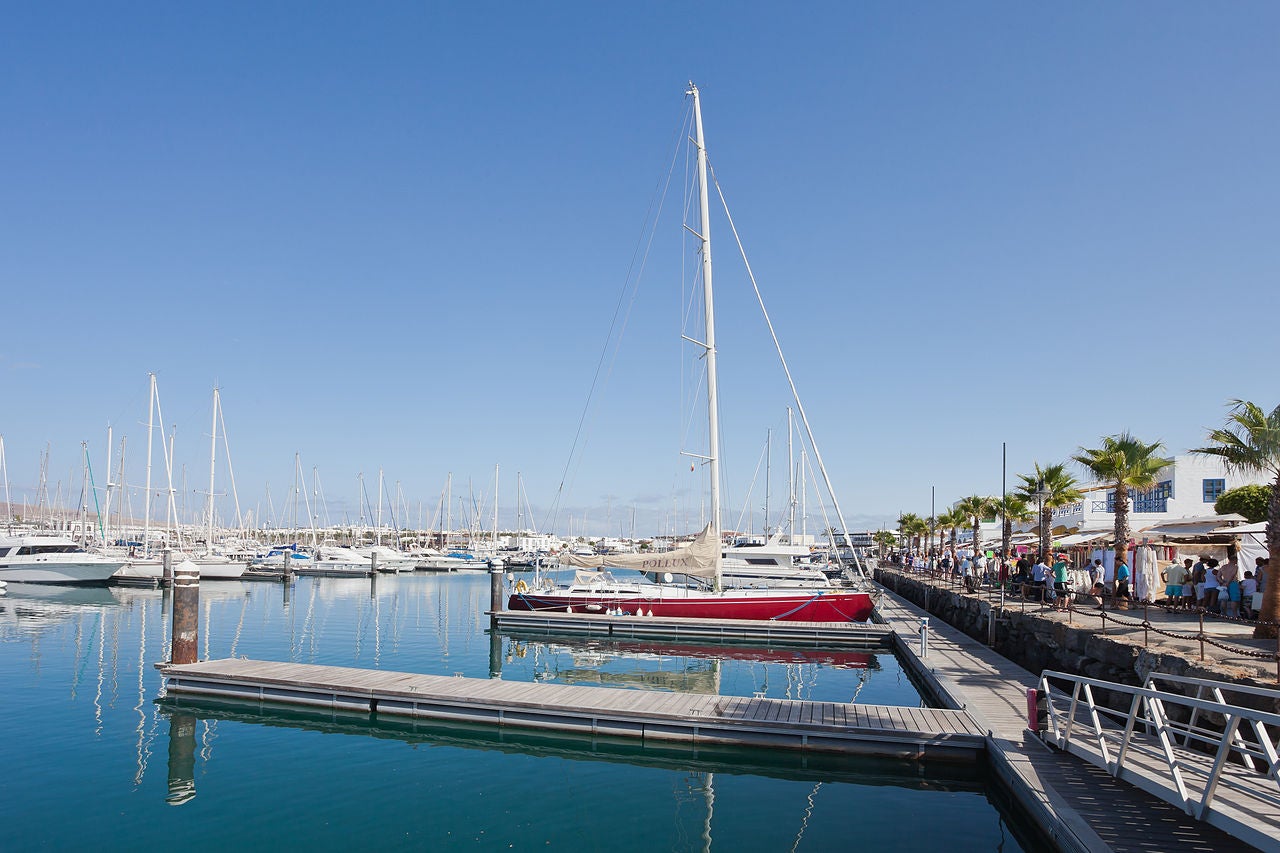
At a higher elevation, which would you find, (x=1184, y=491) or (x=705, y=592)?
(x=1184, y=491)

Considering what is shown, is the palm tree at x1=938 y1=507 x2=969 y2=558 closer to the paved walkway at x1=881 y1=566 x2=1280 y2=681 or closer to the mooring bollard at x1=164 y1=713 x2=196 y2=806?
the paved walkway at x1=881 y1=566 x2=1280 y2=681

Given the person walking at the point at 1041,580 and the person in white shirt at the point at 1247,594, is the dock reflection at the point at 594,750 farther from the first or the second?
the person walking at the point at 1041,580

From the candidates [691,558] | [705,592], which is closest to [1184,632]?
[691,558]

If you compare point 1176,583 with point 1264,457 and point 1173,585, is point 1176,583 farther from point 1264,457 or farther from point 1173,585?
point 1264,457

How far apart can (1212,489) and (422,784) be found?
47235mm

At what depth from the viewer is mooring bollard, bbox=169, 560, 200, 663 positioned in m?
20.2

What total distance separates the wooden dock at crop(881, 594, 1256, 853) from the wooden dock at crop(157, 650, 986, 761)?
968mm

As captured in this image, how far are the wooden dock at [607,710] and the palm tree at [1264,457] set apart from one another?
20.5ft

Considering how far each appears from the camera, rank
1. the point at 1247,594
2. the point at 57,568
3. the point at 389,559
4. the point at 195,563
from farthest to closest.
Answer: the point at 389,559, the point at 195,563, the point at 57,568, the point at 1247,594

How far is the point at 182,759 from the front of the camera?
15.6 m

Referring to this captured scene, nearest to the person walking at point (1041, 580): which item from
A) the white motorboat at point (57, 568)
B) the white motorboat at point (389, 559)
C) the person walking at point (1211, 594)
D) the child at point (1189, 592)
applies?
the child at point (1189, 592)

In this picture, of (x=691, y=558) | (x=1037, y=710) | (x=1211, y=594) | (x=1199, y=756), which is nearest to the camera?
(x=1199, y=756)

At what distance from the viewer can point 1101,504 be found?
48.9 metres

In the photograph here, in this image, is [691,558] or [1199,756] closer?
[1199,756]
